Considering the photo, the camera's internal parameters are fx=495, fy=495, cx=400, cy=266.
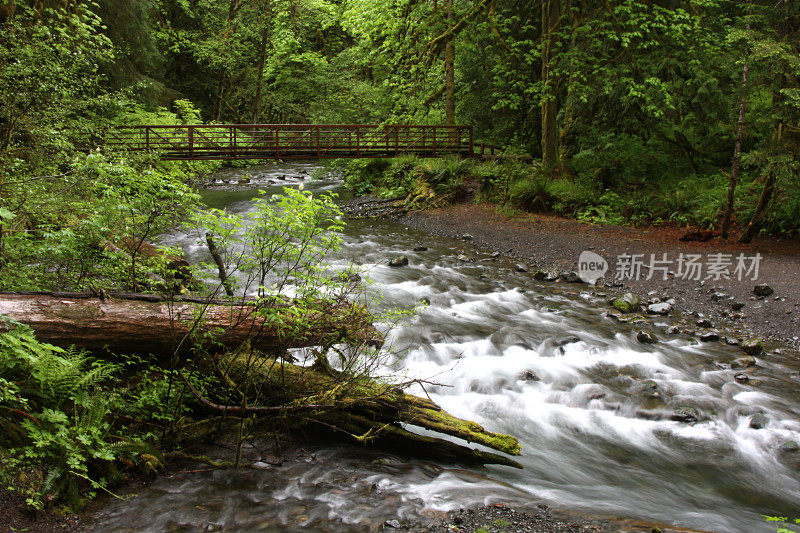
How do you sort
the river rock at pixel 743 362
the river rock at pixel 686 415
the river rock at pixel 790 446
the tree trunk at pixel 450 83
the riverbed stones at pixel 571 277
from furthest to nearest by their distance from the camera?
the tree trunk at pixel 450 83, the riverbed stones at pixel 571 277, the river rock at pixel 743 362, the river rock at pixel 686 415, the river rock at pixel 790 446

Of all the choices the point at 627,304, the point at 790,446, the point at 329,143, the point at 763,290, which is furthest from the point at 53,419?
the point at 329,143

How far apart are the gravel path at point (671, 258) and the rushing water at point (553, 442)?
102 centimetres

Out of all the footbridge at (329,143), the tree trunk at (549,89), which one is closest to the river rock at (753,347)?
the tree trunk at (549,89)

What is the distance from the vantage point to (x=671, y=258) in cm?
1048

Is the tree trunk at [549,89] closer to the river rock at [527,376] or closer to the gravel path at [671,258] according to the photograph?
the gravel path at [671,258]

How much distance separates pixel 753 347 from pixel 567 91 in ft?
35.4

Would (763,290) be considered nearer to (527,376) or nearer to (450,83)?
(527,376)

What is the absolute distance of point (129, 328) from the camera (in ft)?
13.2

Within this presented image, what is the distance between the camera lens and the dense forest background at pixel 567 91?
712cm

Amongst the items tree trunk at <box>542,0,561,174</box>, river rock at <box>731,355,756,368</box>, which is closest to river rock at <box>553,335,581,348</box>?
→ river rock at <box>731,355,756,368</box>

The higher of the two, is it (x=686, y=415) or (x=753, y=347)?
(x=753, y=347)

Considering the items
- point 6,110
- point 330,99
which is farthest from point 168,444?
point 330,99

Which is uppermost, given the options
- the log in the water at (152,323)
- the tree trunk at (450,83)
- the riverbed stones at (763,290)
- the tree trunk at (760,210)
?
the tree trunk at (450,83)

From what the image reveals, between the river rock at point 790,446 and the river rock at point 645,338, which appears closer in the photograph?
the river rock at point 790,446
